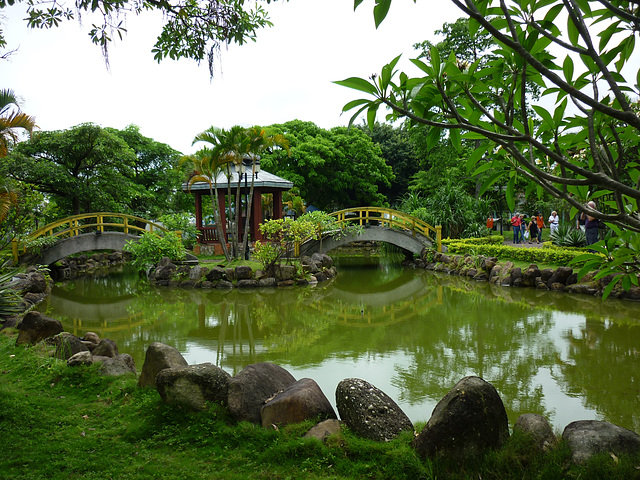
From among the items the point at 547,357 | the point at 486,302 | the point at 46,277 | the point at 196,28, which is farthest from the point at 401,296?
the point at 46,277

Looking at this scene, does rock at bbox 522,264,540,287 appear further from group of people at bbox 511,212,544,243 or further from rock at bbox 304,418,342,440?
rock at bbox 304,418,342,440

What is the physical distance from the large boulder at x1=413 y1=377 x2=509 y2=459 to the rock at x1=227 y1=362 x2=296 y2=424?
126 centimetres

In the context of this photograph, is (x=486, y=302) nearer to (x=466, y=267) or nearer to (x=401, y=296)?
(x=401, y=296)

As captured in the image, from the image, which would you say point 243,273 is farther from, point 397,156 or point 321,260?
point 397,156

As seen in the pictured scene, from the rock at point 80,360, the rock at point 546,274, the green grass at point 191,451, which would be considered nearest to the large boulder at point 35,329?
the rock at point 80,360

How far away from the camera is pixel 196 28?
190 inches

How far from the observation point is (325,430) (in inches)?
128

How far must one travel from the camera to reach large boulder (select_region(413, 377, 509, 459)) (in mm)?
2871

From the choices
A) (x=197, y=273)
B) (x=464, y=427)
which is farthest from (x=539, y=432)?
(x=197, y=273)

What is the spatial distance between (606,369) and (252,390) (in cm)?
410

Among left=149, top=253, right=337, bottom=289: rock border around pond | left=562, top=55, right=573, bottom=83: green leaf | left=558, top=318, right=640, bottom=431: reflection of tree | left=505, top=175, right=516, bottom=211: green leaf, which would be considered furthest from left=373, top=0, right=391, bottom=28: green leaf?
left=149, top=253, right=337, bottom=289: rock border around pond

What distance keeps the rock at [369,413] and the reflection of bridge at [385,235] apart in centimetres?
1242

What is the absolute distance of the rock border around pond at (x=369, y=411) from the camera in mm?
2871

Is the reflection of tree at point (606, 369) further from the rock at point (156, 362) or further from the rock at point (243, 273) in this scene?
the rock at point (243, 273)
